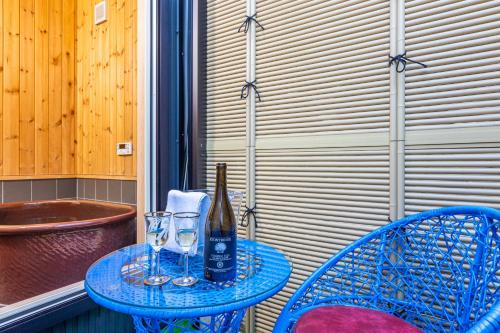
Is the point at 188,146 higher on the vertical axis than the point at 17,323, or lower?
higher

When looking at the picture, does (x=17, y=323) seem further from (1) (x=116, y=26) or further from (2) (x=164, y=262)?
(1) (x=116, y=26)

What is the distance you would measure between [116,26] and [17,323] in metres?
2.38

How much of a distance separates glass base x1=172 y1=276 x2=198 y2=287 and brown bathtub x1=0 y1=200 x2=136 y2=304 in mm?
1186

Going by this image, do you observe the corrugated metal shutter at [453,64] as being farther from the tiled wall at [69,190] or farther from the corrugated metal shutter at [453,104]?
the tiled wall at [69,190]

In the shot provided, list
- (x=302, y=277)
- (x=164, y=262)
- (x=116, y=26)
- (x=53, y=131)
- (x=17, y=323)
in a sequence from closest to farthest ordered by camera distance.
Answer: (x=164, y=262) < (x=17, y=323) < (x=302, y=277) < (x=116, y=26) < (x=53, y=131)

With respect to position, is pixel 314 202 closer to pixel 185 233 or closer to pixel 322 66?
pixel 322 66

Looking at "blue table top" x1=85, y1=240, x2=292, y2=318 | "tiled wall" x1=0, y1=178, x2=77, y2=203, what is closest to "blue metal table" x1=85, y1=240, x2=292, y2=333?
"blue table top" x1=85, y1=240, x2=292, y2=318

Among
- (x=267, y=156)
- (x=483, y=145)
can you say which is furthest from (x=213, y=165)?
(x=483, y=145)

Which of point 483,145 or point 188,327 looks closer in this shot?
point 483,145

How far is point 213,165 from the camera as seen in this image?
182 centimetres

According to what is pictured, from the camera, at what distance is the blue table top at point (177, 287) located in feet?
2.36

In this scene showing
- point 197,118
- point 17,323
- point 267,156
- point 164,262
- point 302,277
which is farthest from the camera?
point 197,118

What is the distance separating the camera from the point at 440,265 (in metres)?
1.08

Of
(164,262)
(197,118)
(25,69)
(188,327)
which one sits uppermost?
(25,69)
